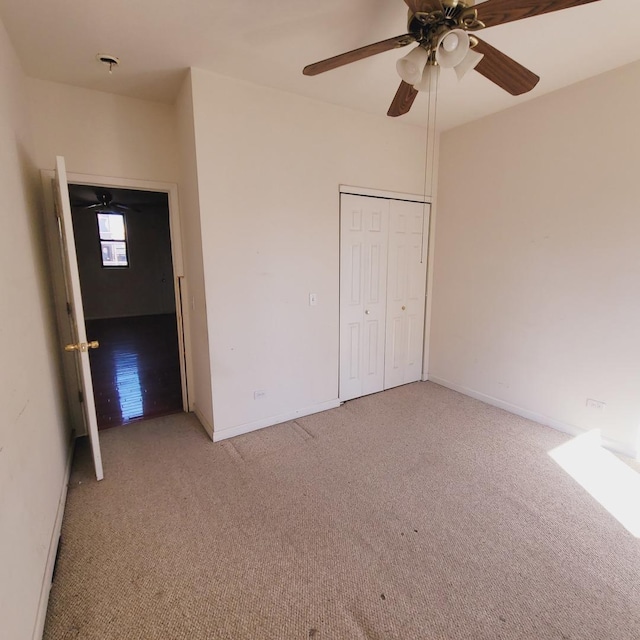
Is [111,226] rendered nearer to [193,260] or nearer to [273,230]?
[193,260]

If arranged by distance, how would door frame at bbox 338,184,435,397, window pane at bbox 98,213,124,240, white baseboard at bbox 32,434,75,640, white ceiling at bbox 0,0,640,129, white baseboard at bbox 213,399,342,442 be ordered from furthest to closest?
window pane at bbox 98,213,124,240, door frame at bbox 338,184,435,397, white baseboard at bbox 213,399,342,442, white ceiling at bbox 0,0,640,129, white baseboard at bbox 32,434,75,640

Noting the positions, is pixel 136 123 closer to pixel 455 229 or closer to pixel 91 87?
pixel 91 87

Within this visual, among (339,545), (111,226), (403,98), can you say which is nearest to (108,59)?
(403,98)

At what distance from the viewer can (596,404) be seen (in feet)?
8.91

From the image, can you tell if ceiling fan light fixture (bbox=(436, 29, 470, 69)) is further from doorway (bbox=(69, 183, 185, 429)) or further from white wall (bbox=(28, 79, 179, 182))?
doorway (bbox=(69, 183, 185, 429))

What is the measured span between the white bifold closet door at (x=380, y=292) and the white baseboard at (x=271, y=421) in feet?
0.74

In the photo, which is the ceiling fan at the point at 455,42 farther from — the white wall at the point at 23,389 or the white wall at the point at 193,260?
the white wall at the point at 23,389

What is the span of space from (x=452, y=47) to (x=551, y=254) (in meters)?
2.07

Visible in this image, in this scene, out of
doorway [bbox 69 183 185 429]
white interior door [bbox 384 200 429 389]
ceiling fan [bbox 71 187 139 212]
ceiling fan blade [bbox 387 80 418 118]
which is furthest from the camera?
ceiling fan [bbox 71 187 139 212]

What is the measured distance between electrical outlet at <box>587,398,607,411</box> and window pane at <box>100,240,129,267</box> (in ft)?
28.4

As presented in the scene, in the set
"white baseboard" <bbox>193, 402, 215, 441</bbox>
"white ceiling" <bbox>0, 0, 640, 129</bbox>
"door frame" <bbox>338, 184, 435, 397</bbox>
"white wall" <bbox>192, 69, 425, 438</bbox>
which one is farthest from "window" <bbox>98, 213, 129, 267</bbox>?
"door frame" <bbox>338, 184, 435, 397</bbox>

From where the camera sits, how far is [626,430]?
258 cm

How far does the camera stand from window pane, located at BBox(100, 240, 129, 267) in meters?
7.66

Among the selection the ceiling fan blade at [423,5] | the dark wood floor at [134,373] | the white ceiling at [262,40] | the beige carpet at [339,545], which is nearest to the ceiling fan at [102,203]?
the dark wood floor at [134,373]
